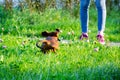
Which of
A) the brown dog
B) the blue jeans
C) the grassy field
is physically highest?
the blue jeans

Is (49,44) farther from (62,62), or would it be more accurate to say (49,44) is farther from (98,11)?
(98,11)

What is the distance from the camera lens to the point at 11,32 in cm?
688

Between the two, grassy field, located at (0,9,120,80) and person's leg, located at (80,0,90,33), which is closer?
grassy field, located at (0,9,120,80)

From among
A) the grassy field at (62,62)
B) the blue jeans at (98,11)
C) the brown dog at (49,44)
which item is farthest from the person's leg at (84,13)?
the brown dog at (49,44)

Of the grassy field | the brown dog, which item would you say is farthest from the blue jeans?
the brown dog

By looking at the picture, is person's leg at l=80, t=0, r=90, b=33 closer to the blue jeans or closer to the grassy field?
the blue jeans

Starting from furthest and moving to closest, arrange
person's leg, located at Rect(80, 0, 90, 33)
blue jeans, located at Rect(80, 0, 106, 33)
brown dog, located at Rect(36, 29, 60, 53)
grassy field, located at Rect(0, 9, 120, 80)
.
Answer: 1. person's leg, located at Rect(80, 0, 90, 33)
2. blue jeans, located at Rect(80, 0, 106, 33)
3. brown dog, located at Rect(36, 29, 60, 53)
4. grassy field, located at Rect(0, 9, 120, 80)

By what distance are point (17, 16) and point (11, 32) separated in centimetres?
133

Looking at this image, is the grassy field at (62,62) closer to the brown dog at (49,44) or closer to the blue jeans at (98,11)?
the brown dog at (49,44)

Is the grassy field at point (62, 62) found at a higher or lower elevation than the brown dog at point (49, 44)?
lower

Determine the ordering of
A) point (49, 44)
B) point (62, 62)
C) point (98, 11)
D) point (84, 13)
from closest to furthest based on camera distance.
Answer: point (62, 62)
point (49, 44)
point (98, 11)
point (84, 13)

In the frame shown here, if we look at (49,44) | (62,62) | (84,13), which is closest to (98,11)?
(84,13)

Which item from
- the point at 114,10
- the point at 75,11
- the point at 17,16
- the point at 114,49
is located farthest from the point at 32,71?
the point at 114,10

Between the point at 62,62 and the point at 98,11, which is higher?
the point at 98,11
